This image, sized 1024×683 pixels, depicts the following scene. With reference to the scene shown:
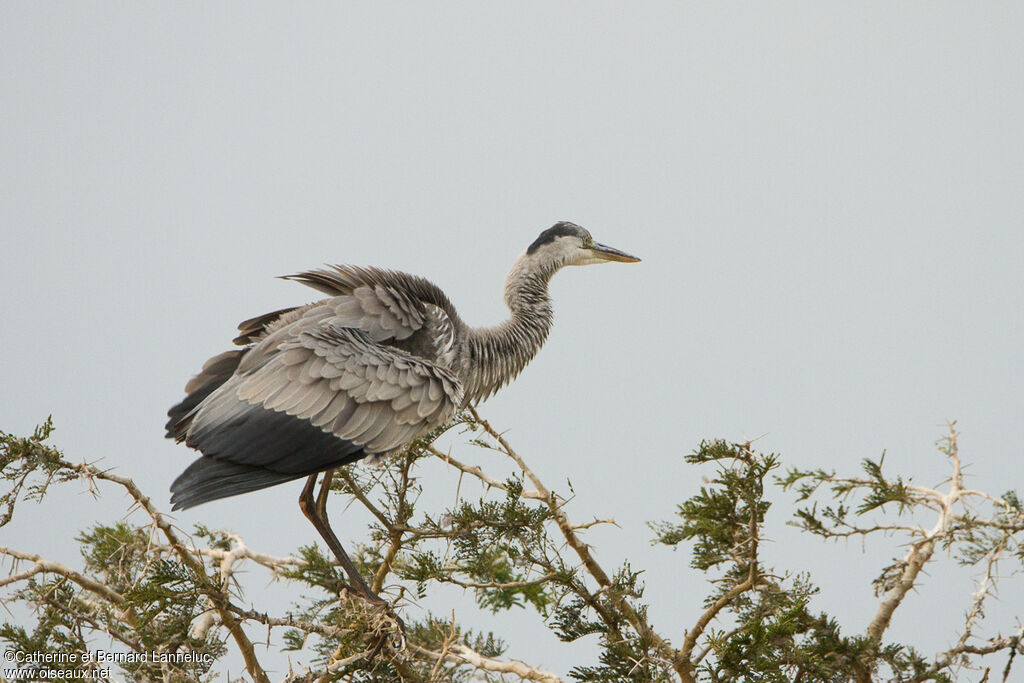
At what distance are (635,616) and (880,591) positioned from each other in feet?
2.86

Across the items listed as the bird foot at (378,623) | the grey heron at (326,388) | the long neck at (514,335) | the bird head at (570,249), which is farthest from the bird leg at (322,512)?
the bird head at (570,249)

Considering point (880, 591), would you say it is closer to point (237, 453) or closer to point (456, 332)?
point (456, 332)

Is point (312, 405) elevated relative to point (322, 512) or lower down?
elevated

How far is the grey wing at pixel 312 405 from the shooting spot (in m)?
3.39

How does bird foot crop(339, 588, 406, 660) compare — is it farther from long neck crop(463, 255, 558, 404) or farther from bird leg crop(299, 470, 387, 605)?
long neck crop(463, 255, 558, 404)

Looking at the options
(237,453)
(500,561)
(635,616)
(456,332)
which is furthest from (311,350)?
(635,616)

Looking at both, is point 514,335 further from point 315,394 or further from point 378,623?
point 378,623

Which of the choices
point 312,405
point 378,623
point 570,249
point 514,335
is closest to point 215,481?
point 312,405

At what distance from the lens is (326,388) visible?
11.8 feet

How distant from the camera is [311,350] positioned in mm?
3635

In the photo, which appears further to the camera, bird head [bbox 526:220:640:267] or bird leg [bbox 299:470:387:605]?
bird head [bbox 526:220:640:267]

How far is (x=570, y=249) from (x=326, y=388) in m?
1.93

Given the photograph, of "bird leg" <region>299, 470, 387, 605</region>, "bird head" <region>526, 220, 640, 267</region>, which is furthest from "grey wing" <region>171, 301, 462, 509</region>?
"bird head" <region>526, 220, 640, 267</region>

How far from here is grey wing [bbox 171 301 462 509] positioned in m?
3.39
